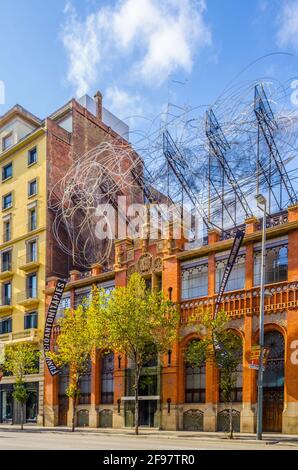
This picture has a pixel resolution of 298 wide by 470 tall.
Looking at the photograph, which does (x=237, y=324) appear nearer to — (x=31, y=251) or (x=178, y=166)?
(x=178, y=166)

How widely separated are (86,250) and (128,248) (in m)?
11.6

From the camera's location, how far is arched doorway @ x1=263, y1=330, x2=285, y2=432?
32.3 m

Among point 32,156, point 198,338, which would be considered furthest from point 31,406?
point 32,156

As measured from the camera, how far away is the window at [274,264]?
109ft

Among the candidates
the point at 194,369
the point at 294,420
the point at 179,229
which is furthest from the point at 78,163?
the point at 294,420

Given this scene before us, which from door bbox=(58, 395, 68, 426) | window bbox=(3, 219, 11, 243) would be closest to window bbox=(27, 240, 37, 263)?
window bbox=(3, 219, 11, 243)

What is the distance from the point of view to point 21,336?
50.1m

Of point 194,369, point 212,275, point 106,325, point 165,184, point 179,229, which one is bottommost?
point 194,369

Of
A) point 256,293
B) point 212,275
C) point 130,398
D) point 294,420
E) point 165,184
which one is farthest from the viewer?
point 165,184

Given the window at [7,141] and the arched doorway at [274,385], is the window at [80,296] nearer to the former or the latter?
the arched doorway at [274,385]

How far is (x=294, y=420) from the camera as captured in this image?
30.7m

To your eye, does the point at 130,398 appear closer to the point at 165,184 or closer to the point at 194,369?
the point at 194,369

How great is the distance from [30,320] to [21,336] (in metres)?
1.58

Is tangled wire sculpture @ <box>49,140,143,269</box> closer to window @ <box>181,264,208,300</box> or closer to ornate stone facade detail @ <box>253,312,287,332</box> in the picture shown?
window @ <box>181,264,208,300</box>
